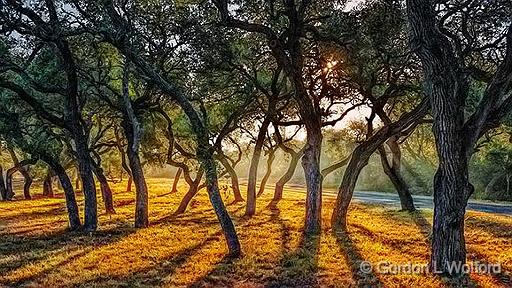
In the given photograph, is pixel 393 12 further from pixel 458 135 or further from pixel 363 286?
pixel 363 286

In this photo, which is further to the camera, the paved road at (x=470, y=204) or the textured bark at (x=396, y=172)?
the paved road at (x=470, y=204)

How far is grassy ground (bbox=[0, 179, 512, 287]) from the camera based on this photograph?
9.51 metres

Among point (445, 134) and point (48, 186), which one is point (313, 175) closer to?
point (445, 134)

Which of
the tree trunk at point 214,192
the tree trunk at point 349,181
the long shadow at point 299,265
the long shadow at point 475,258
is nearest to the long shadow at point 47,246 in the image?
the tree trunk at point 214,192

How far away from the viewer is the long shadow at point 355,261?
9.20 metres

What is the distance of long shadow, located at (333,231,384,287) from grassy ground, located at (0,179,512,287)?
0.02 metres

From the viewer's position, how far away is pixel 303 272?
10.2m

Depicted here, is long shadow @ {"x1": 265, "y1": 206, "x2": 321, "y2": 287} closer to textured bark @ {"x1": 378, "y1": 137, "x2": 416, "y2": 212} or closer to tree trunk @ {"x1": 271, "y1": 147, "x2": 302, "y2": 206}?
textured bark @ {"x1": 378, "y1": 137, "x2": 416, "y2": 212}

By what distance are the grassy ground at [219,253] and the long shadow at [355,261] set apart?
2 centimetres

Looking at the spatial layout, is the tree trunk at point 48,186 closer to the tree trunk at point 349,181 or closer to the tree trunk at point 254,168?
the tree trunk at point 254,168

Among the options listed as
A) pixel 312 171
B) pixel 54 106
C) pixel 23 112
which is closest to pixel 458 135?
pixel 312 171

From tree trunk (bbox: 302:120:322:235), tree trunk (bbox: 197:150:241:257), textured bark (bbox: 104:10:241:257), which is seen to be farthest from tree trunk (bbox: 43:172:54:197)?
tree trunk (bbox: 197:150:241:257)

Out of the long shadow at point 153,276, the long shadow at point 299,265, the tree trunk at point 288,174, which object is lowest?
the long shadow at point 153,276

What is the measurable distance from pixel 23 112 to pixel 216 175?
10.8 m
